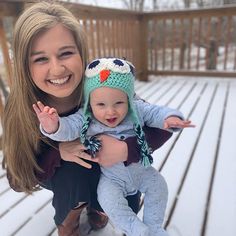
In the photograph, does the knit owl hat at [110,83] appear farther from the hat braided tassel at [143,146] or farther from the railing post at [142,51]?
the railing post at [142,51]

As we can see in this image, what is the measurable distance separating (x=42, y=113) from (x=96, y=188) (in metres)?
0.46

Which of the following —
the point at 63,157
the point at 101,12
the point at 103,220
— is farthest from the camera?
the point at 101,12

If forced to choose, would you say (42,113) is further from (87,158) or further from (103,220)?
(103,220)

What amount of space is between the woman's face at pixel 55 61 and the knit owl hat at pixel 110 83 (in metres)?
0.07

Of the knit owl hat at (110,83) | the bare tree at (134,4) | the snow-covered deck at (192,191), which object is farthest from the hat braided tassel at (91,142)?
the bare tree at (134,4)

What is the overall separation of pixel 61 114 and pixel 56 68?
0.24 meters

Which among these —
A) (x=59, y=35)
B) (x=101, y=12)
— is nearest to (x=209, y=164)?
(x=59, y=35)

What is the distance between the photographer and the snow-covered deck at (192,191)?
153cm

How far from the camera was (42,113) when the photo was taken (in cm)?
101

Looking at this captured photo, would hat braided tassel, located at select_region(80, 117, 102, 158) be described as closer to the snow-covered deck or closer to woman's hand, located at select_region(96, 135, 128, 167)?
woman's hand, located at select_region(96, 135, 128, 167)

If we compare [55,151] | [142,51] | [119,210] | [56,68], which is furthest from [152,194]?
[142,51]

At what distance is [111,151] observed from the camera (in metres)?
1.19

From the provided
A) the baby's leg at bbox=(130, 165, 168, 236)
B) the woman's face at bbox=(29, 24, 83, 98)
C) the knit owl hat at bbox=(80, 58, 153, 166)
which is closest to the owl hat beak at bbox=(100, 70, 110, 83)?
the knit owl hat at bbox=(80, 58, 153, 166)

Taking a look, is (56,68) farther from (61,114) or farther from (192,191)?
(192,191)
